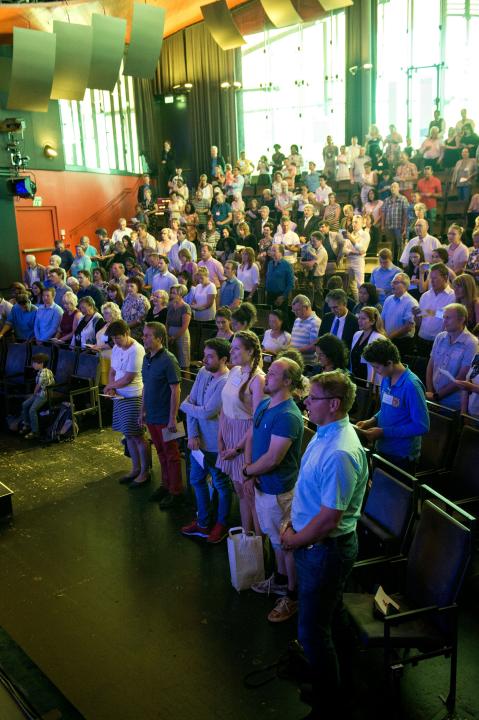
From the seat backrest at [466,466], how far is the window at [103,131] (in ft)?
48.5

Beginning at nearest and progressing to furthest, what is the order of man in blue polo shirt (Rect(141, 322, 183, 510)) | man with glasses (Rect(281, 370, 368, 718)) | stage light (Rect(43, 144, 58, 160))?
man with glasses (Rect(281, 370, 368, 718)) → man in blue polo shirt (Rect(141, 322, 183, 510)) → stage light (Rect(43, 144, 58, 160))

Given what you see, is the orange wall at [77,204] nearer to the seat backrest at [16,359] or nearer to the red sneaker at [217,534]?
the seat backrest at [16,359]

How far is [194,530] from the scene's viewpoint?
4.52 meters

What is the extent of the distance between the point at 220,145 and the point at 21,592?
16.7 meters

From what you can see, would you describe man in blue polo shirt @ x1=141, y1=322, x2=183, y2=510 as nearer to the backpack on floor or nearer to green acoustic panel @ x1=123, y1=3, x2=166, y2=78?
the backpack on floor

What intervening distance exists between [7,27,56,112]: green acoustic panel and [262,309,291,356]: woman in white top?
6.88 meters

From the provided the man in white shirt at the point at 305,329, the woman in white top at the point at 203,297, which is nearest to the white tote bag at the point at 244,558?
the man in white shirt at the point at 305,329

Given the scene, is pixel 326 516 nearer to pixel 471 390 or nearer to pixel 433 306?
pixel 471 390

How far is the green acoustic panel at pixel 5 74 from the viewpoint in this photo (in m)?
12.8

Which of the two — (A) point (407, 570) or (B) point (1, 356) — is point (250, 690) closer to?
(A) point (407, 570)

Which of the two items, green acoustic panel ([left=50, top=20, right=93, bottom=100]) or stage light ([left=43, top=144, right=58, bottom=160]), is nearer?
green acoustic panel ([left=50, top=20, right=93, bottom=100])

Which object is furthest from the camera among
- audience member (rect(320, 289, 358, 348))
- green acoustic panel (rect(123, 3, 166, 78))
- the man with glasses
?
green acoustic panel (rect(123, 3, 166, 78))

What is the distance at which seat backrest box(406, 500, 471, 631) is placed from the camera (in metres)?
2.69

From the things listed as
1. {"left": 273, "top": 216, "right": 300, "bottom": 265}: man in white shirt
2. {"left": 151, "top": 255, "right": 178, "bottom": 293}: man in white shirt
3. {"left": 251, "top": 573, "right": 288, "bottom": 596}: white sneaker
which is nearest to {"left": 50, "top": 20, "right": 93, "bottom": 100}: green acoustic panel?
{"left": 151, "top": 255, "right": 178, "bottom": 293}: man in white shirt
